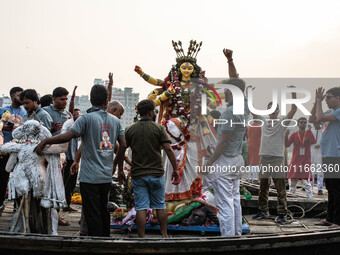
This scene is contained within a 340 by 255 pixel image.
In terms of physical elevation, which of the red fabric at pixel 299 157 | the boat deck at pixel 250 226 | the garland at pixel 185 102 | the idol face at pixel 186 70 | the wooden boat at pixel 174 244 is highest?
the idol face at pixel 186 70

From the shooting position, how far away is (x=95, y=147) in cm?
446

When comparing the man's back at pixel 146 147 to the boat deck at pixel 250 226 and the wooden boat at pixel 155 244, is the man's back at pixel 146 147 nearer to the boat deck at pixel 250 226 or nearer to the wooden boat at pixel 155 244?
the wooden boat at pixel 155 244

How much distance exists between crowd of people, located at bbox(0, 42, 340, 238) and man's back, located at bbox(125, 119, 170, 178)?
12 millimetres

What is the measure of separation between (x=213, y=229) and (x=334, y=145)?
211 cm

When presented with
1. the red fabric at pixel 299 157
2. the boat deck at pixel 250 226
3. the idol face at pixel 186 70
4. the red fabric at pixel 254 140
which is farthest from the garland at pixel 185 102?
the red fabric at pixel 254 140

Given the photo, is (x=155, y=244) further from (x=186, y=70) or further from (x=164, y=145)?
(x=186, y=70)

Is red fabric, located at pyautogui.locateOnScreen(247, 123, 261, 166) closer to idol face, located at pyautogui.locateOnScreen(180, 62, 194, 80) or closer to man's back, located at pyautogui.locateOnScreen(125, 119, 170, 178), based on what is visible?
idol face, located at pyautogui.locateOnScreen(180, 62, 194, 80)

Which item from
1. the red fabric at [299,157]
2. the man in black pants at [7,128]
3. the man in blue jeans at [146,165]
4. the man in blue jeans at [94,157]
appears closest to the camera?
the man in blue jeans at [94,157]

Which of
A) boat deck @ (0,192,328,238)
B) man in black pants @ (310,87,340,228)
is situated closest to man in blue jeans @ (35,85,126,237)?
boat deck @ (0,192,328,238)

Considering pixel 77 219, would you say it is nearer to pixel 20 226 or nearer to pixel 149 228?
pixel 149 228

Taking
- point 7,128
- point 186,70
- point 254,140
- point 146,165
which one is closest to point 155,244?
point 146,165

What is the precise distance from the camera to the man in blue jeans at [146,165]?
15.6ft

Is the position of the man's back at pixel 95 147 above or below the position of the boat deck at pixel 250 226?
above

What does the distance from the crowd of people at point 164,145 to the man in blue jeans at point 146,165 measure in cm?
1
